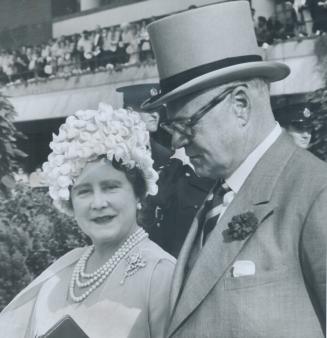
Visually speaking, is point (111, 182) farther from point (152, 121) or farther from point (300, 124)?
point (300, 124)

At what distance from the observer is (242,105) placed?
4.00 ft

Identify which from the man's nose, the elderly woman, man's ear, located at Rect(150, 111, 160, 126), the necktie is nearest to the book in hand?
the elderly woman

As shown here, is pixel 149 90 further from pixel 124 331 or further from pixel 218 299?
pixel 218 299

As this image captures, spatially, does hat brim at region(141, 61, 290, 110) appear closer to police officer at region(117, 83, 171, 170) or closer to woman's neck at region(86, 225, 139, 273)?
woman's neck at region(86, 225, 139, 273)

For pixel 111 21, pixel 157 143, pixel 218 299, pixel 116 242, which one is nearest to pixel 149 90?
pixel 157 143

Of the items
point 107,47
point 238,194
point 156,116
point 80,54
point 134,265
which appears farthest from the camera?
point 80,54

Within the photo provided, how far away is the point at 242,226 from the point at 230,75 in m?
0.30

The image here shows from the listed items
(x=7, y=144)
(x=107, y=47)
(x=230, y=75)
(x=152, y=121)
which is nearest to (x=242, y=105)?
(x=230, y=75)

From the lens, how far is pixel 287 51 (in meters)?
2.18

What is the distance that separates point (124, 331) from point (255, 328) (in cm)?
41

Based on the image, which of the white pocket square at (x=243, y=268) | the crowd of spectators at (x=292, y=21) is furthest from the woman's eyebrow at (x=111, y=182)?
the crowd of spectators at (x=292, y=21)

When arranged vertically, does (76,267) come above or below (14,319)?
above

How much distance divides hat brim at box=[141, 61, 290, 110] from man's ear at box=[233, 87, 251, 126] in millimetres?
28

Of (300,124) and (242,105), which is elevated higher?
(242,105)
